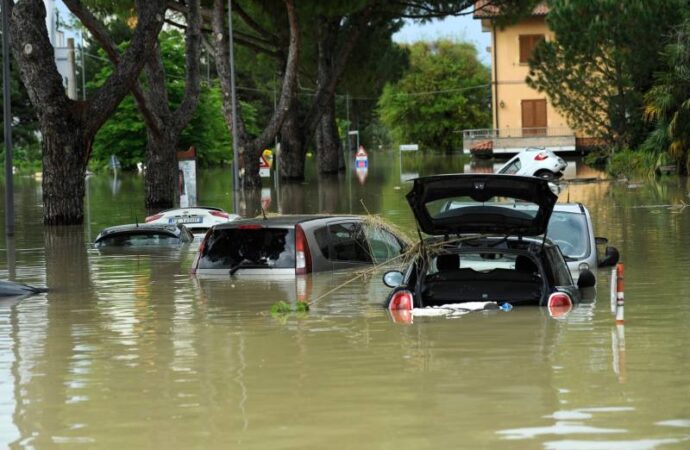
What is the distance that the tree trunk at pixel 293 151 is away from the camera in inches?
2525

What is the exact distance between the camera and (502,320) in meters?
13.7

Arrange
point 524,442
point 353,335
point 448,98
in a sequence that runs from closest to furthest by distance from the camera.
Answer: point 524,442 < point 353,335 < point 448,98

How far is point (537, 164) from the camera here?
57.2 metres

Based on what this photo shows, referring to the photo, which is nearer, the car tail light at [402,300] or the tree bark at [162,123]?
the car tail light at [402,300]

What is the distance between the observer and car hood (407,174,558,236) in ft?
44.8

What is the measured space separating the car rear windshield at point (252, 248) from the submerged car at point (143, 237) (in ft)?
28.6

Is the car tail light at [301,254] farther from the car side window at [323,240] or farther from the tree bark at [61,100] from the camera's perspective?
the tree bark at [61,100]

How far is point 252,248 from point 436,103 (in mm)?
100683

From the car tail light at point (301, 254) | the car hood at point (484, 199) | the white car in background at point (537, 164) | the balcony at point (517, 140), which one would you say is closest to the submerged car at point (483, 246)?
the car hood at point (484, 199)

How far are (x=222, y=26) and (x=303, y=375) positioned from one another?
137 ft

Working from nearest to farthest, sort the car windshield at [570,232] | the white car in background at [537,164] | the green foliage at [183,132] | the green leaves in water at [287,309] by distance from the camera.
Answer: the green leaves in water at [287,309] → the car windshield at [570,232] → the white car in background at [537,164] → the green foliage at [183,132]

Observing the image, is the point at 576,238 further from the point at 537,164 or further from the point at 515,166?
the point at 515,166

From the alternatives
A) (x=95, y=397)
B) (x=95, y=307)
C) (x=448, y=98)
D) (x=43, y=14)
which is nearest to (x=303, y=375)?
(x=95, y=397)

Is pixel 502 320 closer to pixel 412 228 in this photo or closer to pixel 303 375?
pixel 303 375
